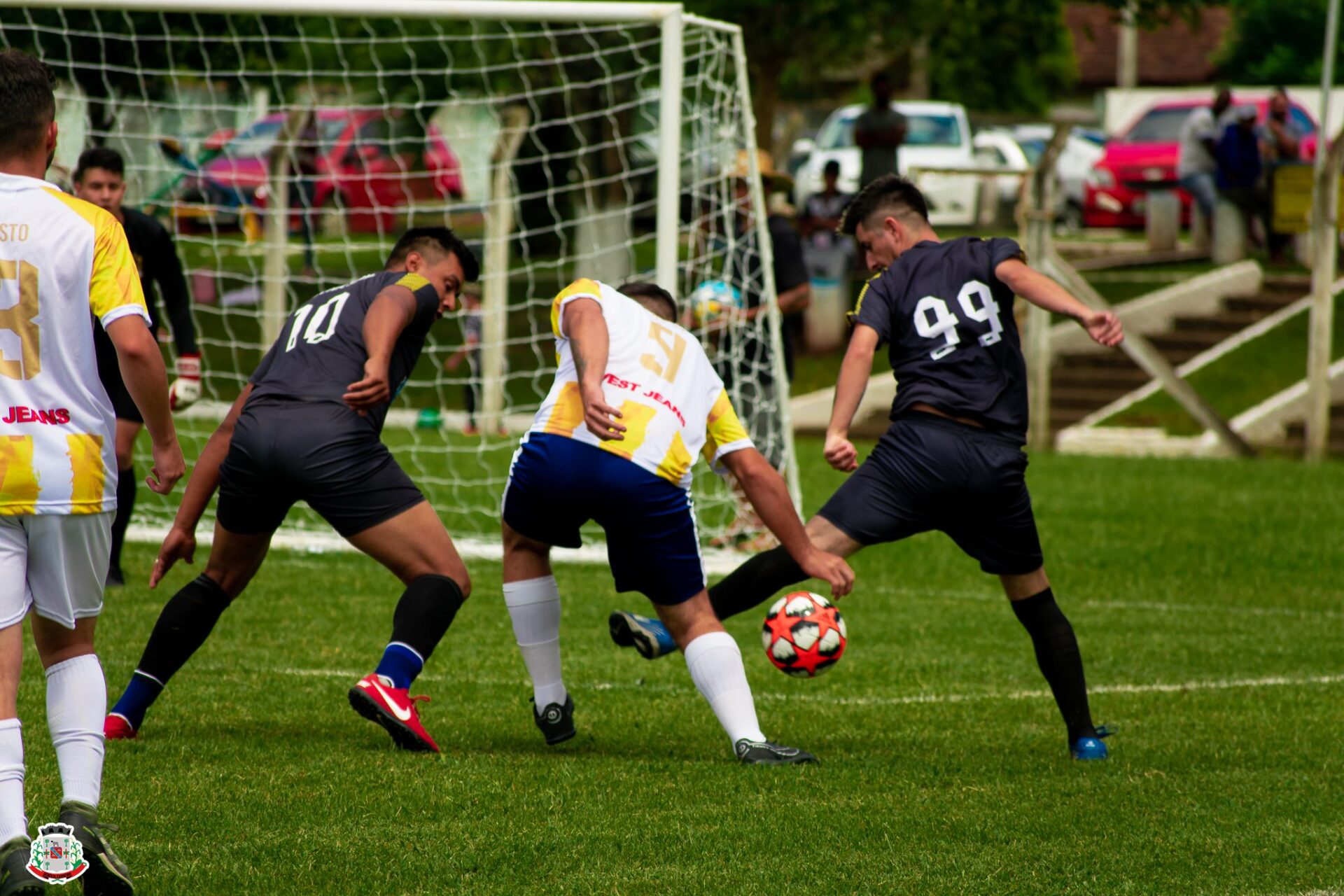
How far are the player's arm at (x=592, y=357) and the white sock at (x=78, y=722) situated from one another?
5.73 ft

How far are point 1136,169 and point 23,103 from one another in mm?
26476

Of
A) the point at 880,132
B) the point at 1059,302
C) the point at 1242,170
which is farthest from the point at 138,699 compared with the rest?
the point at 1242,170

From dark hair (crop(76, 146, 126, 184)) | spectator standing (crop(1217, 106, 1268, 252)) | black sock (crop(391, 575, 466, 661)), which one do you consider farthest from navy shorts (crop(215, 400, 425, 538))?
spectator standing (crop(1217, 106, 1268, 252))

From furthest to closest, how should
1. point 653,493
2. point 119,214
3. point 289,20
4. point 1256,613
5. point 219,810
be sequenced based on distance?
point 289,20, point 1256,613, point 119,214, point 653,493, point 219,810

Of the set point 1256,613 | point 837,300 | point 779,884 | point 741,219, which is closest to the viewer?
point 779,884

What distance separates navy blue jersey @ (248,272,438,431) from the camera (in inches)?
228

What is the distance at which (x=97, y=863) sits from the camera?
3893 mm

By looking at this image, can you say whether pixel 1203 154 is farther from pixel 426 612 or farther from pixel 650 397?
pixel 426 612

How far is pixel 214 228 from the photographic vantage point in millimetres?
13711

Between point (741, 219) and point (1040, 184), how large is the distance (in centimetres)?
574

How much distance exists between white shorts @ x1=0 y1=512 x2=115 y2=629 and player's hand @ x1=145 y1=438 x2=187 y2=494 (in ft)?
0.79

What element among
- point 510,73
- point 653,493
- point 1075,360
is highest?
point 653,493

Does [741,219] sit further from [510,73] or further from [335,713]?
[510,73]

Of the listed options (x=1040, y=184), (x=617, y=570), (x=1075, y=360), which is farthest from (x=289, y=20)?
(x=617, y=570)
